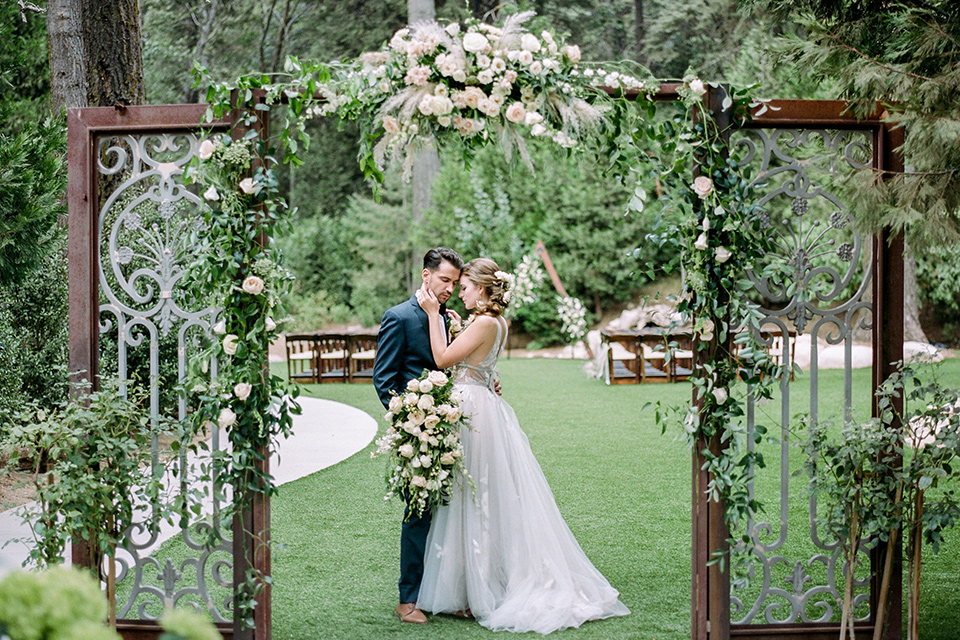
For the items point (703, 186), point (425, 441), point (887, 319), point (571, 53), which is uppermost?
point (571, 53)

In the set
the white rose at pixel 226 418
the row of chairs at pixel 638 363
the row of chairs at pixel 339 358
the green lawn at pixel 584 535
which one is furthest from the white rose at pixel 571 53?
the row of chairs at pixel 339 358

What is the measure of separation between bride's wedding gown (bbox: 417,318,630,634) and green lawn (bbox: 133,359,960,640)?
13 centimetres

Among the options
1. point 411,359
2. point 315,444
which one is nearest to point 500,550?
point 411,359

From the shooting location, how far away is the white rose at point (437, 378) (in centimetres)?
399

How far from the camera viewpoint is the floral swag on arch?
3.34m

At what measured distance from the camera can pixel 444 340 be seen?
4.20m

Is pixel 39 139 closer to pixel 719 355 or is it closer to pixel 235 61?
pixel 719 355

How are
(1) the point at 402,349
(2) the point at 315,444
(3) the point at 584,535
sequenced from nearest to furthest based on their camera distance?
(1) the point at 402,349
(3) the point at 584,535
(2) the point at 315,444

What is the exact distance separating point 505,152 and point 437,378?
117cm

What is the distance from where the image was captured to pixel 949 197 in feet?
11.2

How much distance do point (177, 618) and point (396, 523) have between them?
4988mm

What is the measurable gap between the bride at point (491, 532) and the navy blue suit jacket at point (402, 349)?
0.07 metres

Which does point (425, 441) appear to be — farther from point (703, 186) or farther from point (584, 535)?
point (584, 535)

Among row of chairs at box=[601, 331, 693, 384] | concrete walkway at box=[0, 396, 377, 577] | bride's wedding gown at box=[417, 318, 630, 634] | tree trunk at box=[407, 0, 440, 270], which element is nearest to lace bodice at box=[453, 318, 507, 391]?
bride's wedding gown at box=[417, 318, 630, 634]
